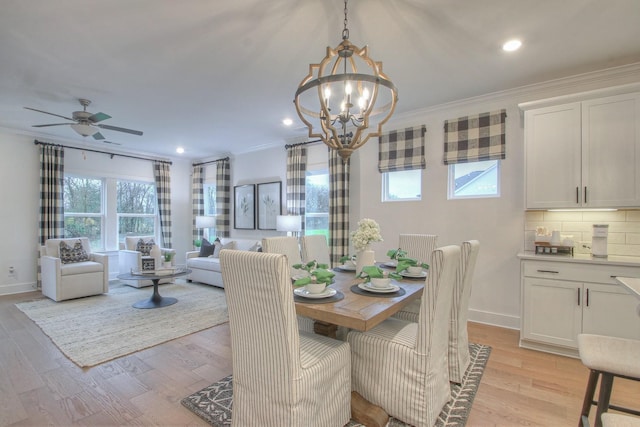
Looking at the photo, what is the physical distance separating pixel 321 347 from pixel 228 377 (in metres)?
1.09

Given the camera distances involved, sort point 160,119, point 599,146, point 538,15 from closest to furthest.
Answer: point 538,15, point 599,146, point 160,119

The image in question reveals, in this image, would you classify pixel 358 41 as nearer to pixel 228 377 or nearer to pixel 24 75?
pixel 228 377

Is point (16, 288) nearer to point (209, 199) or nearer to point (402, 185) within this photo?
point (209, 199)

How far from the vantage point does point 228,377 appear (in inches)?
95.6

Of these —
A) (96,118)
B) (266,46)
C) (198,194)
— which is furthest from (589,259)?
(198,194)

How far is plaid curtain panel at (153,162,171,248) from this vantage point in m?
6.68

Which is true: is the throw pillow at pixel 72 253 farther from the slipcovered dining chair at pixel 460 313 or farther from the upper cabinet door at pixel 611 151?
the upper cabinet door at pixel 611 151

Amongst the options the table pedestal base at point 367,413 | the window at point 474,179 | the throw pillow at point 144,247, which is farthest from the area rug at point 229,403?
the throw pillow at point 144,247

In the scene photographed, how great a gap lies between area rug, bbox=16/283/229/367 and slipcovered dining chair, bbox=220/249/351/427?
1.88 metres

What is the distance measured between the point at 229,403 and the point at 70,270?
394cm

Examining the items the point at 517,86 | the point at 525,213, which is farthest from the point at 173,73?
the point at 525,213

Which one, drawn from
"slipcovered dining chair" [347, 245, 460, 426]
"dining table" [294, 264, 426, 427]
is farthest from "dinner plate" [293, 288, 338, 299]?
"slipcovered dining chair" [347, 245, 460, 426]

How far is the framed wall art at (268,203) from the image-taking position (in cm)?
579

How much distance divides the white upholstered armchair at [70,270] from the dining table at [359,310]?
4.27m
